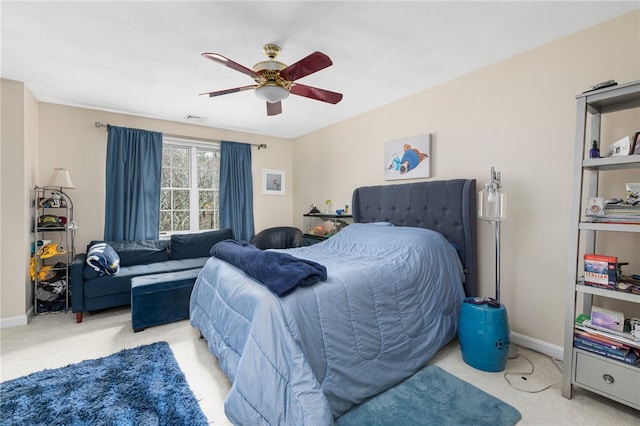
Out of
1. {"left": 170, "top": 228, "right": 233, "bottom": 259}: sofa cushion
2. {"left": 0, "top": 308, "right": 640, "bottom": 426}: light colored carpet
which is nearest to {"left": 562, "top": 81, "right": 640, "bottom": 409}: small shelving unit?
{"left": 0, "top": 308, "right": 640, "bottom": 426}: light colored carpet

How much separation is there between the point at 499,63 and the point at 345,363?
9.33ft

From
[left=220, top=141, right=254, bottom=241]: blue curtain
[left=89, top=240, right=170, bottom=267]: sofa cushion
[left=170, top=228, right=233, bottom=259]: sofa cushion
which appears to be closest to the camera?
[left=89, top=240, right=170, bottom=267]: sofa cushion

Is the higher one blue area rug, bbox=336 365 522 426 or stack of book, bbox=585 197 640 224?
stack of book, bbox=585 197 640 224

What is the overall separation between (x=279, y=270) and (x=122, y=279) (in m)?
2.53

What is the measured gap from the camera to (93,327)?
2945 mm

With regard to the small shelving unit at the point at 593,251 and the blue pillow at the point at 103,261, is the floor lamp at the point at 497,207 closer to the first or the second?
the small shelving unit at the point at 593,251

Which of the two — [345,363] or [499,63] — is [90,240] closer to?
[345,363]

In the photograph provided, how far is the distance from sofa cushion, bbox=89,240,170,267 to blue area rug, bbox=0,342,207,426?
166 cm

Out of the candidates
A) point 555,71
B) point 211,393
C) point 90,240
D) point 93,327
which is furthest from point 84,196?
point 555,71

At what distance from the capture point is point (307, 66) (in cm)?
199

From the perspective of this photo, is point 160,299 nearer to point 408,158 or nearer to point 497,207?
point 408,158

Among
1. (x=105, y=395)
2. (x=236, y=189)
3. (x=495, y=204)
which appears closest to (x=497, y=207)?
(x=495, y=204)

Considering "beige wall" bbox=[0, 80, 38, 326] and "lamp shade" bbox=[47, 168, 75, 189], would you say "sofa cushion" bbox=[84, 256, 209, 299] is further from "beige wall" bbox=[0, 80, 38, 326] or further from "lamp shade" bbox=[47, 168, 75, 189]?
"lamp shade" bbox=[47, 168, 75, 189]

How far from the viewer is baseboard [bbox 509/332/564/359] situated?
230 centimetres
